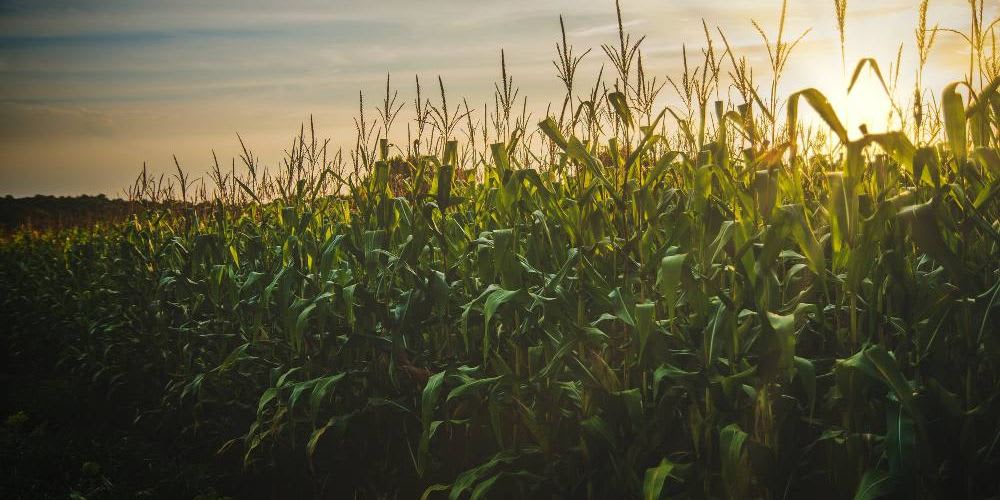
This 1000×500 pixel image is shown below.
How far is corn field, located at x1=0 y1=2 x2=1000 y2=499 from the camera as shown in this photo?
1.81m

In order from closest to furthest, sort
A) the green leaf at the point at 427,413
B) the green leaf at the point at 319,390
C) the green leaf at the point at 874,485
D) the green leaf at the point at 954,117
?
the green leaf at the point at 874,485
the green leaf at the point at 954,117
the green leaf at the point at 427,413
the green leaf at the point at 319,390

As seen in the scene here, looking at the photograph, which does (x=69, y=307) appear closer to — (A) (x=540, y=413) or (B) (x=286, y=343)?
(B) (x=286, y=343)

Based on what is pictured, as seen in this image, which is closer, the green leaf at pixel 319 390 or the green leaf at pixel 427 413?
the green leaf at pixel 427 413

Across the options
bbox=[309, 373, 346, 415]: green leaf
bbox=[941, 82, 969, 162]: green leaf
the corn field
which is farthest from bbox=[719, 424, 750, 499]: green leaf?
bbox=[309, 373, 346, 415]: green leaf

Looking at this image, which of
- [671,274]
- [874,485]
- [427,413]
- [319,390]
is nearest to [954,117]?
[671,274]

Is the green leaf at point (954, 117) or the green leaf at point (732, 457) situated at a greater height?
the green leaf at point (954, 117)

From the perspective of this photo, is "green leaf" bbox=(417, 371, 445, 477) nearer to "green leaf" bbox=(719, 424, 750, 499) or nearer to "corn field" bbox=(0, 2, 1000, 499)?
"corn field" bbox=(0, 2, 1000, 499)

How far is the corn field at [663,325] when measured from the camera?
1.81 meters

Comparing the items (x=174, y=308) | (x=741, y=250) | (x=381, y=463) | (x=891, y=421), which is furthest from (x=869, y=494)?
(x=174, y=308)

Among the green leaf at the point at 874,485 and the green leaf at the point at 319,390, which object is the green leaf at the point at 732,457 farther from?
the green leaf at the point at 319,390

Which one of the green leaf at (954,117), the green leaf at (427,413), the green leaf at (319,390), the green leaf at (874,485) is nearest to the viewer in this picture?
the green leaf at (874,485)

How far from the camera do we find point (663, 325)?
2.22m

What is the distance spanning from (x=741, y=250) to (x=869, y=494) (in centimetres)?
69

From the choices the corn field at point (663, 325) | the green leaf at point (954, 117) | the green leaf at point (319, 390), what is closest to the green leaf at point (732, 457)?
the corn field at point (663, 325)
